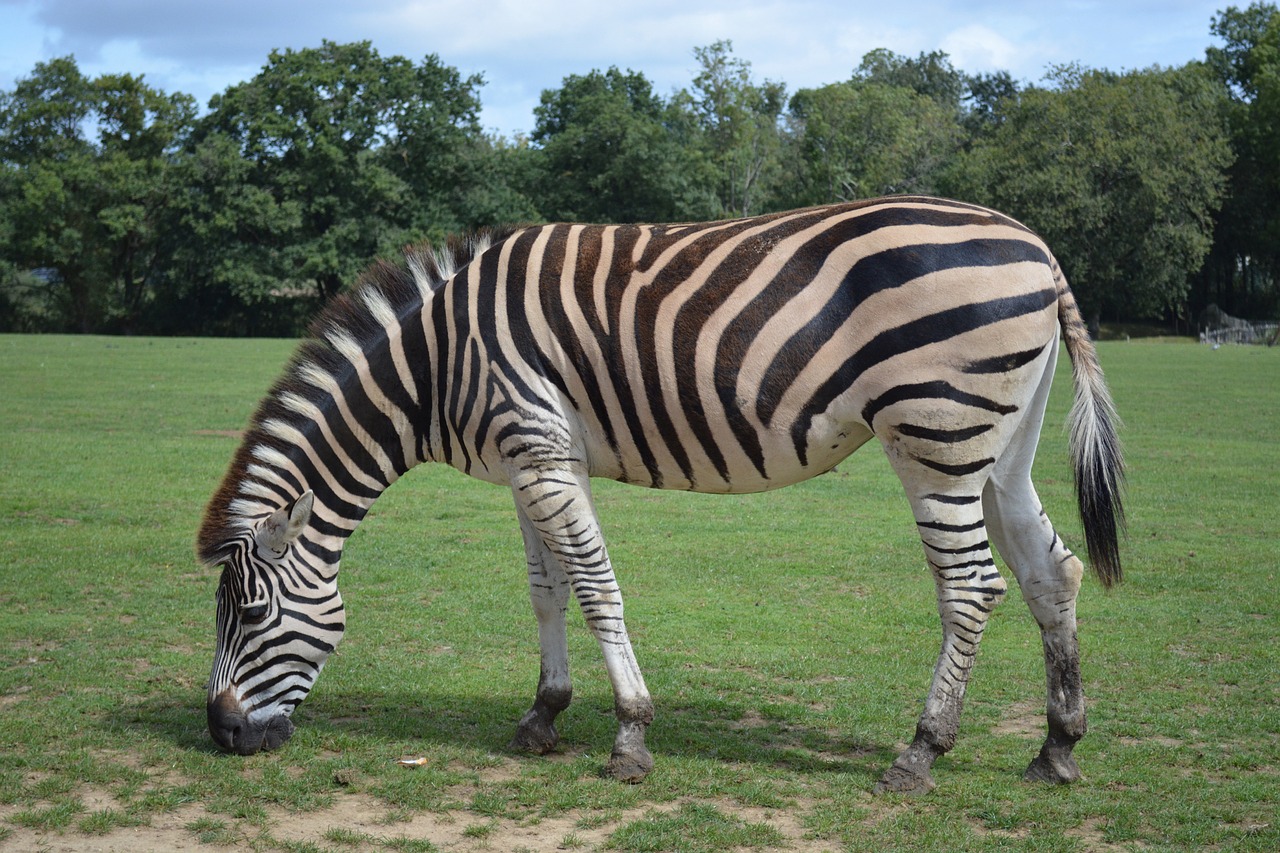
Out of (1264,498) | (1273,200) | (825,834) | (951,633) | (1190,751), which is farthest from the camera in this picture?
(1273,200)

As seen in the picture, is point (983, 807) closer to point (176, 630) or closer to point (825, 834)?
point (825, 834)

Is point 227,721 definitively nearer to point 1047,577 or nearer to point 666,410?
point 666,410

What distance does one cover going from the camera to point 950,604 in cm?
546

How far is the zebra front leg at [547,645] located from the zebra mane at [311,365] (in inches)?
50.6

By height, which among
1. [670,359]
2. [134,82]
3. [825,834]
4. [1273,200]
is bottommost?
[825,834]

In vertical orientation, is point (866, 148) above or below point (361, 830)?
above

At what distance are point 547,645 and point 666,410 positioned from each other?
5.08 feet

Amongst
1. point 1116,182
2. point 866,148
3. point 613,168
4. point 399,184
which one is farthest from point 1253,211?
point 399,184

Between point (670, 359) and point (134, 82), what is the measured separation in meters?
64.7

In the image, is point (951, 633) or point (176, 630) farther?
point (176, 630)

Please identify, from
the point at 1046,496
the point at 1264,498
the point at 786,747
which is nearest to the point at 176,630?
the point at 786,747

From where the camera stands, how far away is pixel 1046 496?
13.8m

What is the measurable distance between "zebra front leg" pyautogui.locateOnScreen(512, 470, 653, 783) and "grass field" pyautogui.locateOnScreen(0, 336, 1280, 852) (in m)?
0.33

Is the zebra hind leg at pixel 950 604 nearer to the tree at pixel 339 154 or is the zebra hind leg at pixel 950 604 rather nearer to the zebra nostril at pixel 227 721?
the zebra nostril at pixel 227 721
